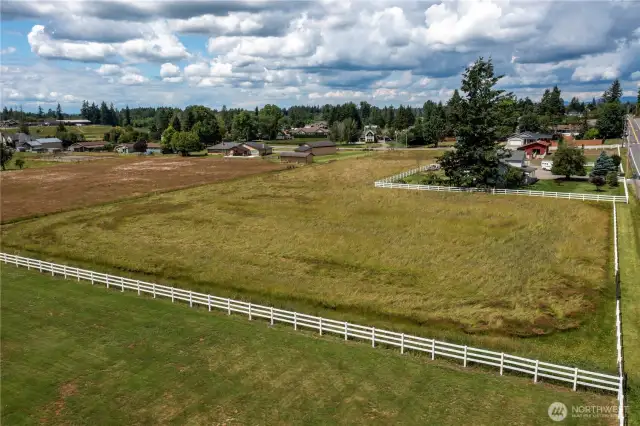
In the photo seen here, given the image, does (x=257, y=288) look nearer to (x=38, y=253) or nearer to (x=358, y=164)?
(x=38, y=253)

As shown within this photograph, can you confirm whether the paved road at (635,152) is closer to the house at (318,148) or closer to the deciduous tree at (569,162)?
the deciduous tree at (569,162)

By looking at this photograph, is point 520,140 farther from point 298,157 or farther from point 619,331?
point 619,331

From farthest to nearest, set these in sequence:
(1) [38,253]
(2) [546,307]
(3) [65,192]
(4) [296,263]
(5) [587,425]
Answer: (3) [65,192] → (1) [38,253] → (4) [296,263] → (2) [546,307] → (5) [587,425]

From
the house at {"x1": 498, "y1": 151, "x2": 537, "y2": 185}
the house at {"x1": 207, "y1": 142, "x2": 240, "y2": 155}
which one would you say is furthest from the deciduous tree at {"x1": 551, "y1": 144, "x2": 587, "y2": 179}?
the house at {"x1": 207, "y1": 142, "x2": 240, "y2": 155}

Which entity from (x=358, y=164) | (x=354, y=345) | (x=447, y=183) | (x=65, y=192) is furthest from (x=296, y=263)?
(x=358, y=164)

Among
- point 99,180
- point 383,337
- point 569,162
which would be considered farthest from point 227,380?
point 99,180

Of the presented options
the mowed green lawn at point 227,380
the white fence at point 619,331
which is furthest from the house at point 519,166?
the mowed green lawn at point 227,380

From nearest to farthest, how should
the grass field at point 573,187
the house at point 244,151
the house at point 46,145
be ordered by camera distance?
the grass field at point 573,187, the house at point 244,151, the house at point 46,145

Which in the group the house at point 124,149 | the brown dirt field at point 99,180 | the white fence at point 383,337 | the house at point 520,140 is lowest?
the white fence at point 383,337
